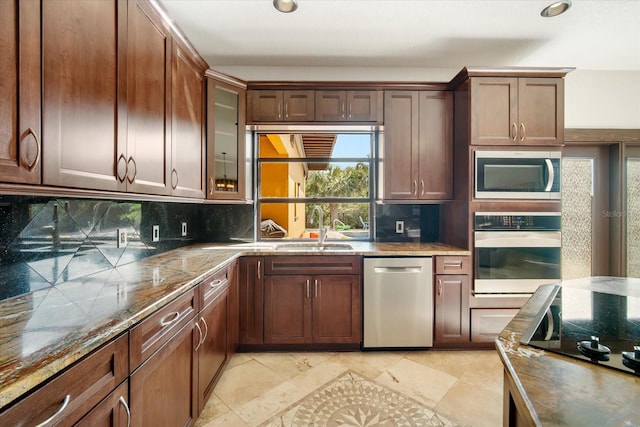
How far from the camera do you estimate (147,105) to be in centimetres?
159

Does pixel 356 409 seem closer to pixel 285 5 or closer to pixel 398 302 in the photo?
pixel 398 302

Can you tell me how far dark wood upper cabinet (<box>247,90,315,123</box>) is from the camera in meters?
2.69

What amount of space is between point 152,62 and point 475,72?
2.47 m

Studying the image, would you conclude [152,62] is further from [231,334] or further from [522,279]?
[522,279]

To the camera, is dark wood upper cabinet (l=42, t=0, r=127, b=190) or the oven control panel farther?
the oven control panel

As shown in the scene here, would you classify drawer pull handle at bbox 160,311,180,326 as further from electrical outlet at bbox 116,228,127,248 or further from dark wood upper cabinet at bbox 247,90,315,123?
dark wood upper cabinet at bbox 247,90,315,123

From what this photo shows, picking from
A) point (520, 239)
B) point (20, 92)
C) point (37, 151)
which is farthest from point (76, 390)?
point (520, 239)

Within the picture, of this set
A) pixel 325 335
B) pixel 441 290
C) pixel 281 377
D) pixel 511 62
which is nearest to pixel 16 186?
pixel 281 377

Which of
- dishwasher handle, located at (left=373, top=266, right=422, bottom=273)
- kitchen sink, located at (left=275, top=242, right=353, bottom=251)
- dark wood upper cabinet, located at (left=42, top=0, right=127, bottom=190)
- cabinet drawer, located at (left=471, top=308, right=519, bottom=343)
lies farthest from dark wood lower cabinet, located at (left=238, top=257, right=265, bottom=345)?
cabinet drawer, located at (left=471, top=308, right=519, bottom=343)

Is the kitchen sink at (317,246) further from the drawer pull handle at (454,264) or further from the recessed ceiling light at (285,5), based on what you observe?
the recessed ceiling light at (285,5)

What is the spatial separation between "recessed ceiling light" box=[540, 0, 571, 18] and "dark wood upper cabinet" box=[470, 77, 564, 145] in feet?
1.52

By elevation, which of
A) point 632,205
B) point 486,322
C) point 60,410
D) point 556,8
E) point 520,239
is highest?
point 556,8

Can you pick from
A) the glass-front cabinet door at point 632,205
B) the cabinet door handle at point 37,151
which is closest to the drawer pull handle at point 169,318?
the cabinet door handle at point 37,151

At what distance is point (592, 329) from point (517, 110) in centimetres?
219
